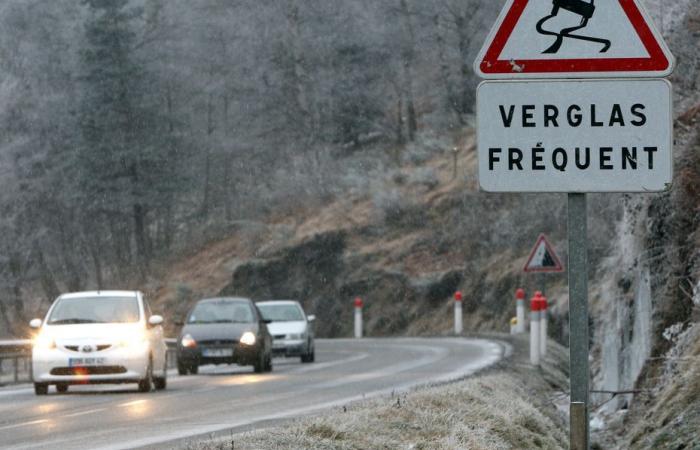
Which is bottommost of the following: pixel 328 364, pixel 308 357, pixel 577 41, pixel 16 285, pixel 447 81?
pixel 16 285

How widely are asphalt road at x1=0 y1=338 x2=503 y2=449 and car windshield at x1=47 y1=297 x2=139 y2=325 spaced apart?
1108 mm

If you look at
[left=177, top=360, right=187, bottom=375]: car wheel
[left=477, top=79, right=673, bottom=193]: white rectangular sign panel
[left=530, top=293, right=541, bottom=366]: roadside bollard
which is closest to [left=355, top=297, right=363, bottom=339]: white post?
[left=177, top=360, right=187, bottom=375]: car wheel

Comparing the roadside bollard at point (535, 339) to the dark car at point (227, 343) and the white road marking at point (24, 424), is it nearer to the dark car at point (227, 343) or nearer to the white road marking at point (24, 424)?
the dark car at point (227, 343)

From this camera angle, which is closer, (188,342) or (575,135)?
(575,135)

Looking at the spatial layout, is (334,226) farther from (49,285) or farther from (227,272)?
(49,285)

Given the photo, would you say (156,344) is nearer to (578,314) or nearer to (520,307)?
(520,307)

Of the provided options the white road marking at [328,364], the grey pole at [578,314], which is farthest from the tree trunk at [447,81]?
the grey pole at [578,314]

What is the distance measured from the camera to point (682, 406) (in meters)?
13.4

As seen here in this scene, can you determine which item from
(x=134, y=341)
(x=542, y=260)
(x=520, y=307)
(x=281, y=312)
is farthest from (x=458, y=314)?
(x=134, y=341)

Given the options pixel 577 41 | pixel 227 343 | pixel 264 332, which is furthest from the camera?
pixel 264 332

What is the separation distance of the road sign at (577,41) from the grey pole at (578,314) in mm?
599

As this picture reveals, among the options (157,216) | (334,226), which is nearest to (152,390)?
(334,226)

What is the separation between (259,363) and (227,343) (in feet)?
2.66

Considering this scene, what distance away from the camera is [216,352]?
30.0 meters
